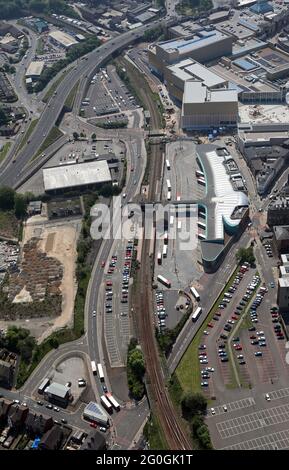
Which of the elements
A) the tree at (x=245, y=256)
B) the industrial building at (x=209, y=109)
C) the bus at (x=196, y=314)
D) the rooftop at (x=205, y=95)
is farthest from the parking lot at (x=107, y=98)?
the bus at (x=196, y=314)

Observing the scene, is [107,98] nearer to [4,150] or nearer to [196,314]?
[4,150]

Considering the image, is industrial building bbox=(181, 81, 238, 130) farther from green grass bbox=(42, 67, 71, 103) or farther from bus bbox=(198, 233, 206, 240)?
green grass bbox=(42, 67, 71, 103)

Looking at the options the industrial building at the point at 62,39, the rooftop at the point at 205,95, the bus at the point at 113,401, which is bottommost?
the bus at the point at 113,401

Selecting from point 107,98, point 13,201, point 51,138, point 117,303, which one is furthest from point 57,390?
point 107,98

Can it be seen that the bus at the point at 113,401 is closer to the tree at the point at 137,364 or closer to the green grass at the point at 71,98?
the tree at the point at 137,364

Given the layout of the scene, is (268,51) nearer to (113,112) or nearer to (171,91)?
(171,91)

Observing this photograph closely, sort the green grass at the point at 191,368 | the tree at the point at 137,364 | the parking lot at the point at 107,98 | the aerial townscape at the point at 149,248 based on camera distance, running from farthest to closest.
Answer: the parking lot at the point at 107,98 → the tree at the point at 137,364 → the green grass at the point at 191,368 → the aerial townscape at the point at 149,248

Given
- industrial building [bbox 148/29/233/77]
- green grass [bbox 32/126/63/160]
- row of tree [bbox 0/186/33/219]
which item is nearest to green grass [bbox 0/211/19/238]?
row of tree [bbox 0/186/33/219]
